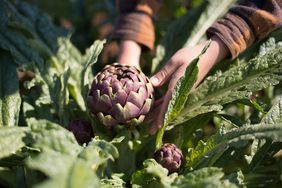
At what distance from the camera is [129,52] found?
1502mm

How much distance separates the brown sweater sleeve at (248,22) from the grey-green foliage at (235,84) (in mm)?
59

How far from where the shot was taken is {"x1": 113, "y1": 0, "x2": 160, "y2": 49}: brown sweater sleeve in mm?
1521

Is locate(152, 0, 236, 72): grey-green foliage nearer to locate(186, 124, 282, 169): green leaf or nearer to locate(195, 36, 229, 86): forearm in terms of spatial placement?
locate(195, 36, 229, 86): forearm

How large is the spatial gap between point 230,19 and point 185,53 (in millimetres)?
143

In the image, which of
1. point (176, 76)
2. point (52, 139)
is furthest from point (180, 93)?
point (52, 139)

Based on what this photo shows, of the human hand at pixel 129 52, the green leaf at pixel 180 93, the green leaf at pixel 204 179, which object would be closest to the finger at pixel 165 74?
the green leaf at pixel 180 93

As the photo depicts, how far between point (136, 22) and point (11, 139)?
2.06 ft

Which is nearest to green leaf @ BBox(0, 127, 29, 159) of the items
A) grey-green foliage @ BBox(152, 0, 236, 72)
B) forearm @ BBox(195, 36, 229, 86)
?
forearm @ BBox(195, 36, 229, 86)

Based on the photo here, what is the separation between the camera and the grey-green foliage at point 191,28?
65.0 inches

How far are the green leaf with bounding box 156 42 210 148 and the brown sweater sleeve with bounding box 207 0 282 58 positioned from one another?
0.54 ft

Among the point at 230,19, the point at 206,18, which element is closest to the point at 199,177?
the point at 230,19

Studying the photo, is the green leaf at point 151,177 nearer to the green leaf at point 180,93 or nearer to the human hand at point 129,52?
the green leaf at point 180,93

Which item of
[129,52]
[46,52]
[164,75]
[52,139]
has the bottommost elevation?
[52,139]

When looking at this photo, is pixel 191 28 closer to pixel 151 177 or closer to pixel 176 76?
pixel 176 76
